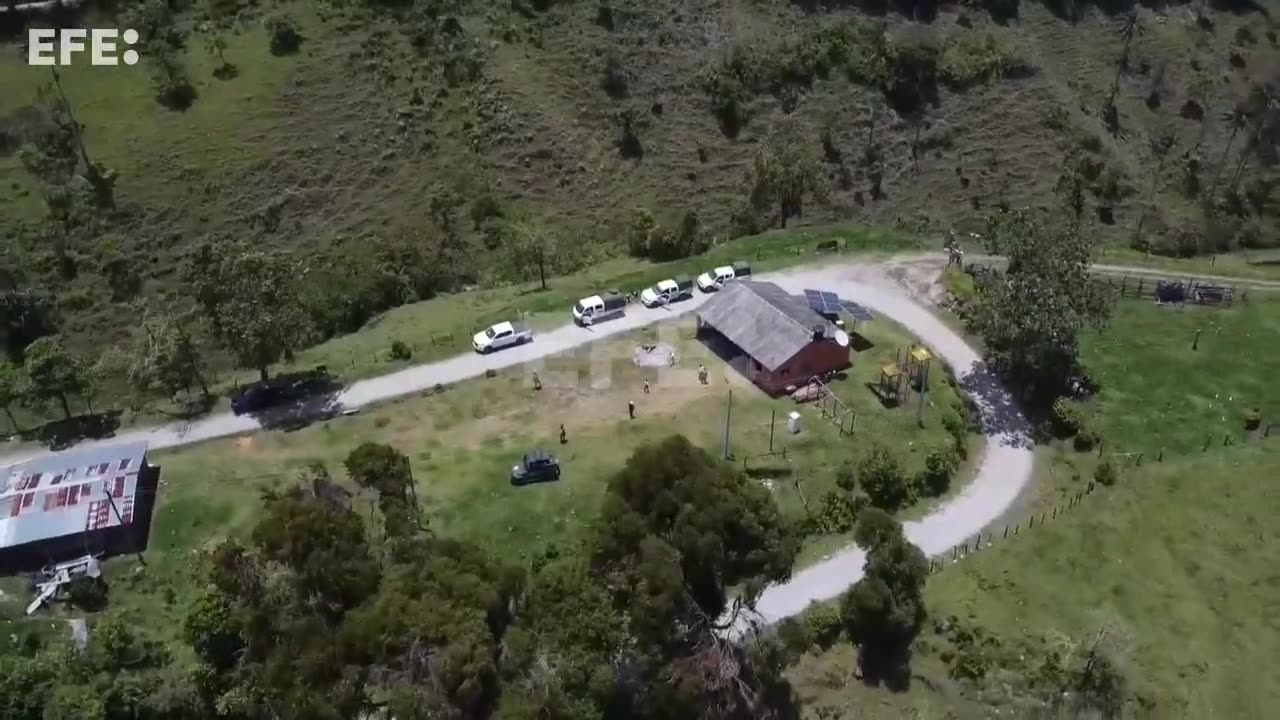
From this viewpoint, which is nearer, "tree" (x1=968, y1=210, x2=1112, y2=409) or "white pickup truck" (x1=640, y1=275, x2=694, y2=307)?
"tree" (x1=968, y1=210, x2=1112, y2=409)

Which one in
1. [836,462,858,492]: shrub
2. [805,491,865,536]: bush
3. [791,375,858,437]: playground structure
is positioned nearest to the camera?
[805,491,865,536]: bush

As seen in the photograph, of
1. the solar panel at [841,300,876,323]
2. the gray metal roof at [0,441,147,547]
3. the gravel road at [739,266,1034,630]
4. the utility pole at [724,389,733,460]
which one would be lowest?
the gravel road at [739,266,1034,630]

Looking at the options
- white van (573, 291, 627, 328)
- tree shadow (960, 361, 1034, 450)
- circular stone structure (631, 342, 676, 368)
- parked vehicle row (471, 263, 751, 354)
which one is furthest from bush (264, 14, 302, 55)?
tree shadow (960, 361, 1034, 450)

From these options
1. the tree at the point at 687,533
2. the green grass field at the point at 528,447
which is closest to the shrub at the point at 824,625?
the green grass field at the point at 528,447

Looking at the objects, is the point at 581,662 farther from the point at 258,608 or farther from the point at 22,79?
the point at 22,79

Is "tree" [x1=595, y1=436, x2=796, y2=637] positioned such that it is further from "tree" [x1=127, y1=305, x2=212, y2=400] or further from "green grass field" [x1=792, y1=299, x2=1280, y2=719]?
"tree" [x1=127, y1=305, x2=212, y2=400]

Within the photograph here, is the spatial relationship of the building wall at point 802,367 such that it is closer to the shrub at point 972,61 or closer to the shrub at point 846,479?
the shrub at point 846,479

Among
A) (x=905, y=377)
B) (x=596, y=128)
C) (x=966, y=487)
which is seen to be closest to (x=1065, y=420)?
(x=966, y=487)
